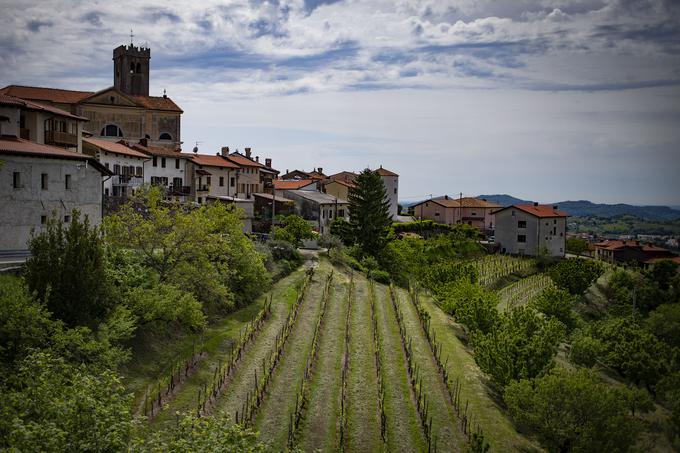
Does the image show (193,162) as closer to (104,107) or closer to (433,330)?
(104,107)

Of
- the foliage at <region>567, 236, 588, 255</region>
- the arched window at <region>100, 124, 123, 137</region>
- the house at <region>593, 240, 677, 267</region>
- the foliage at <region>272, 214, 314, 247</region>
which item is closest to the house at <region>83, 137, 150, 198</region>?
the foliage at <region>272, 214, 314, 247</region>

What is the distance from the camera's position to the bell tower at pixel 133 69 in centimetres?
9275

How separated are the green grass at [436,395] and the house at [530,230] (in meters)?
48.9

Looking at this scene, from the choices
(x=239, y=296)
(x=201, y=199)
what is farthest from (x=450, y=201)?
(x=239, y=296)

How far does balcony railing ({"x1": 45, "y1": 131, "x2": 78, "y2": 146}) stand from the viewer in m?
47.2

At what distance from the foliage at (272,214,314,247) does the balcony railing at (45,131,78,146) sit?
20011 mm

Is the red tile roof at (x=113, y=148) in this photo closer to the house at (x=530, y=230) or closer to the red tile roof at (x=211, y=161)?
the red tile roof at (x=211, y=161)

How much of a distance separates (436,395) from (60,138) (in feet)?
112

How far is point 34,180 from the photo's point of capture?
3706 cm

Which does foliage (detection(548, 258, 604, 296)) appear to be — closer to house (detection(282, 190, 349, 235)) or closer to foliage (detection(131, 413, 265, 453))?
house (detection(282, 190, 349, 235))

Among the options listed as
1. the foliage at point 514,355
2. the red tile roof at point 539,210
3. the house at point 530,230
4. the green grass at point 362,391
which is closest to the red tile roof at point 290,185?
the red tile roof at point 539,210

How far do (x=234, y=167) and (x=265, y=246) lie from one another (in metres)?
28.3

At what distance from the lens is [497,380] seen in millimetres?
35250

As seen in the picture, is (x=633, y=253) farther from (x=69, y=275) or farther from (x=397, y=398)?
(x=69, y=275)
